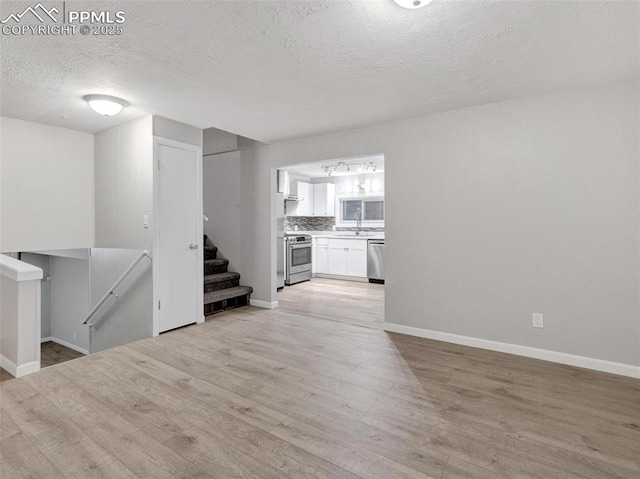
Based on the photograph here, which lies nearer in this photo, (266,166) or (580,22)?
(580,22)

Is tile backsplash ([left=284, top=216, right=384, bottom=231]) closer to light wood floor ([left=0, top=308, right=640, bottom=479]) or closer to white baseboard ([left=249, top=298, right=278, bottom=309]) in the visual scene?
white baseboard ([left=249, top=298, right=278, bottom=309])

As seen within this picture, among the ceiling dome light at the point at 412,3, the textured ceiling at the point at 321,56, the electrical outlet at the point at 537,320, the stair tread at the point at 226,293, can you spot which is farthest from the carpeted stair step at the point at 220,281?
the ceiling dome light at the point at 412,3

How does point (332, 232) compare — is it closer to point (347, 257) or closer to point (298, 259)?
point (347, 257)

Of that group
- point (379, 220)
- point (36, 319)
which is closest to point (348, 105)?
point (36, 319)

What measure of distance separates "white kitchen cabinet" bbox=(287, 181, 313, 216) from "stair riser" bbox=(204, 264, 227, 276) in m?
2.61

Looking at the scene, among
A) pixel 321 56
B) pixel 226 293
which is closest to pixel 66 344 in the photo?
Answer: pixel 226 293

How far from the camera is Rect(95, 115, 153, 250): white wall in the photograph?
146 inches

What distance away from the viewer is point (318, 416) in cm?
214

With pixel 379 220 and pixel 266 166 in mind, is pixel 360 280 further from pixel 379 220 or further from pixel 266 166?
pixel 266 166

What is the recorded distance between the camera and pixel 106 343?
4.32 meters

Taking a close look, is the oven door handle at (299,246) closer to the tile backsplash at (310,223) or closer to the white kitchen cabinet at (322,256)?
the white kitchen cabinet at (322,256)

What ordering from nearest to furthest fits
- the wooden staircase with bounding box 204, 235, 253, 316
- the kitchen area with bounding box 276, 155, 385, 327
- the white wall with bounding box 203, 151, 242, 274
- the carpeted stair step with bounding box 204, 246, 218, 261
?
the wooden staircase with bounding box 204, 235, 253, 316 < the white wall with bounding box 203, 151, 242, 274 < the carpeted stair step with bounding box 204, 246, 218, 261 < the kitchen area with bounding box 276, 155, 385, 327

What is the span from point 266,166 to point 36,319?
3.16 metres

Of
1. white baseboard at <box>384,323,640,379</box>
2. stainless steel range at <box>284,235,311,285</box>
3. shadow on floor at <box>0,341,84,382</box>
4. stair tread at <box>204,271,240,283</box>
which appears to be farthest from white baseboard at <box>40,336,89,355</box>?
white baseboard at <box>384,323,640,379</box>
